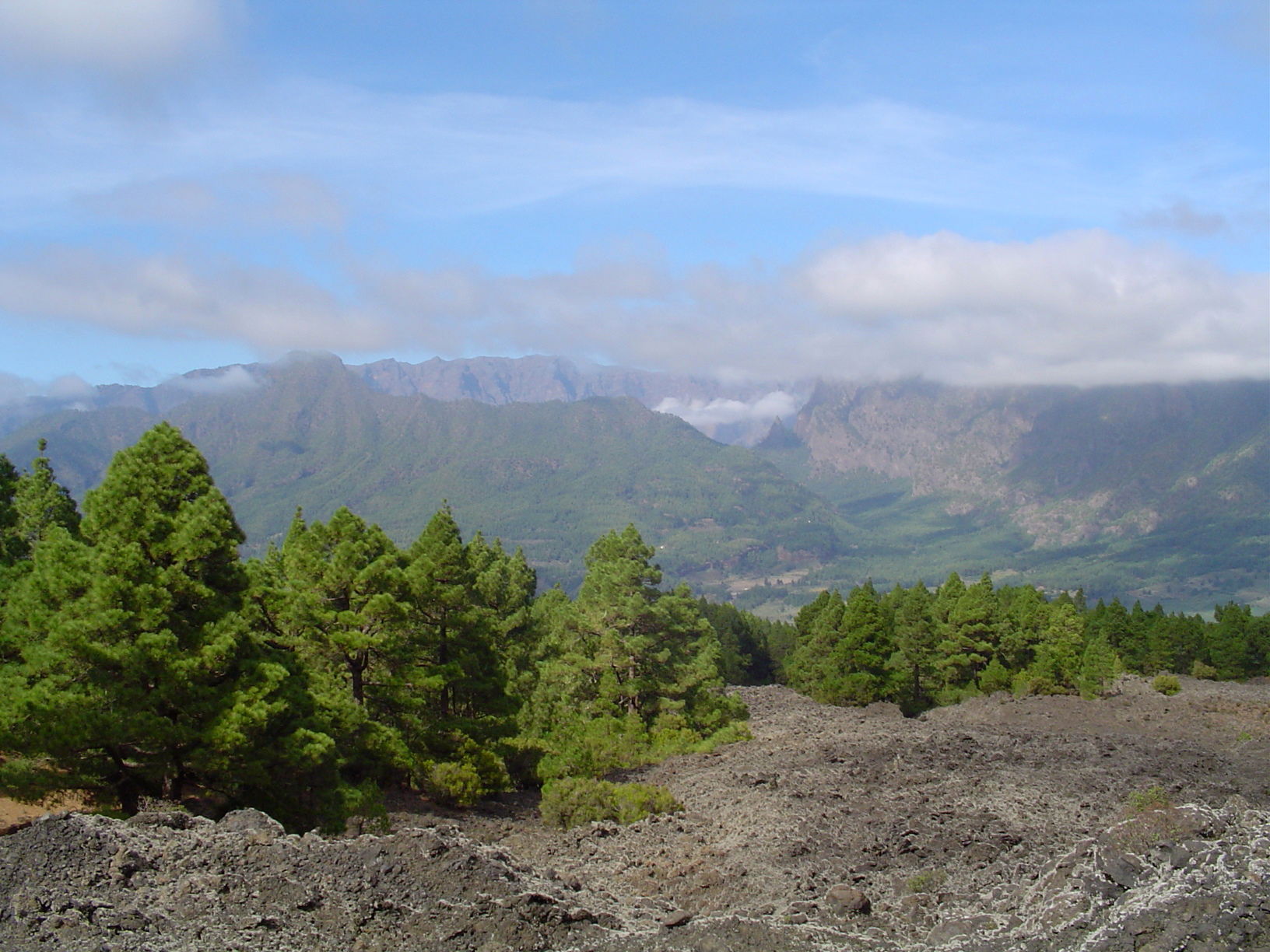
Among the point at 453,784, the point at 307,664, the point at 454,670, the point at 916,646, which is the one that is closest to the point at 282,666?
the point at 307,664

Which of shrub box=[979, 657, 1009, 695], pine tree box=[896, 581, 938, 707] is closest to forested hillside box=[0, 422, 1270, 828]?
pine tree box=[896, 581, 938, 707]

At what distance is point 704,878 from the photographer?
754 inches

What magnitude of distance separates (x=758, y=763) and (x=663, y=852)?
12.8 m

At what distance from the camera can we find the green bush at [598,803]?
25594 millimetres

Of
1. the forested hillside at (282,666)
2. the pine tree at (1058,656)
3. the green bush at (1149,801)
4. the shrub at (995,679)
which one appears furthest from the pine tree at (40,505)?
the pine tree at (1058,656)

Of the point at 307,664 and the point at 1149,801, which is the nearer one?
the point at 1149,801

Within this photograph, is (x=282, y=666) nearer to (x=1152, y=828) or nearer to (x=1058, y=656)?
(x=1152, y=828)

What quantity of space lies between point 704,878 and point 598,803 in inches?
287

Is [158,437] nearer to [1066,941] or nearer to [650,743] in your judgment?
[1066,941]

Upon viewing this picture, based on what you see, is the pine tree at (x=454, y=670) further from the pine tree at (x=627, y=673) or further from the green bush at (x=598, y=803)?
the pine tree at (x=627, y=673)

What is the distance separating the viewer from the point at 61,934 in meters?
12.0

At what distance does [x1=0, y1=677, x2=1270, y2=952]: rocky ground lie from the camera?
13.1 meters

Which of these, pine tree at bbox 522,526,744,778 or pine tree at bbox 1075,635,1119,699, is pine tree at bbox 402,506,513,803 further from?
pine tree at bbox 1075,635,1119,699

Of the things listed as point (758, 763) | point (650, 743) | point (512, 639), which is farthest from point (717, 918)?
point (512, 639)
